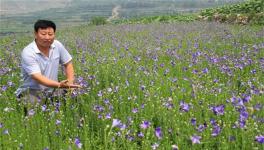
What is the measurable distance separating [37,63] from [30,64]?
0.16 meters

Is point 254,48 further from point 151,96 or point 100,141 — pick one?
point 100,141

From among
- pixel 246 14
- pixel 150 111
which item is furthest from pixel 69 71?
pixel 246 14

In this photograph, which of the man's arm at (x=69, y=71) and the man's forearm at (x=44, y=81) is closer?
the man's forearm at (x=44, y=81)

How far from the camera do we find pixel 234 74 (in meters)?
5.87

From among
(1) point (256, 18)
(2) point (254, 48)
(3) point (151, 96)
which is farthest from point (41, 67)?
(1) point (256, 18)

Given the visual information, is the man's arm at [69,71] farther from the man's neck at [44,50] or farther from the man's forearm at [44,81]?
the man's forearm at [44,81]

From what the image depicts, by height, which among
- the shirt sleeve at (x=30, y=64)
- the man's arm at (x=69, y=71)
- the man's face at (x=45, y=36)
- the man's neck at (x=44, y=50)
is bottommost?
the man's arm at (x=69, y=71)

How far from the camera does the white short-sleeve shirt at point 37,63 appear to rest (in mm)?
5312

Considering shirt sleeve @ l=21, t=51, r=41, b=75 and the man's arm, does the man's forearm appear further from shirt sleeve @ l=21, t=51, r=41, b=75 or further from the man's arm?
the man's arm

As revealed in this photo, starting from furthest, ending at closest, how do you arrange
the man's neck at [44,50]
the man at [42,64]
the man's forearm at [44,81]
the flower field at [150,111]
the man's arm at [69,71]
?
the man's arm at [69,71], the man's neck at [44,50], the man at [42,64], the man's forearm at [44,81], the flower field at [150,111]

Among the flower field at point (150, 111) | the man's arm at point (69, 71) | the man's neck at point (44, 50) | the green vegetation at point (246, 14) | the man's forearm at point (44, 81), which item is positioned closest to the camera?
the flower field at point (150, 111)

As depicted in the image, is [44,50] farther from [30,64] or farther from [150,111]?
[150,111]

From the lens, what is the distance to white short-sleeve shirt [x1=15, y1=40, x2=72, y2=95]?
5312mm

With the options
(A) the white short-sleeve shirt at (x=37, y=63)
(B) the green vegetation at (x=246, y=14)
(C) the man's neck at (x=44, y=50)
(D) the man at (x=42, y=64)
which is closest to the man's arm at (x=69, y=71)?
(D) the man at (x=42, y=64)
